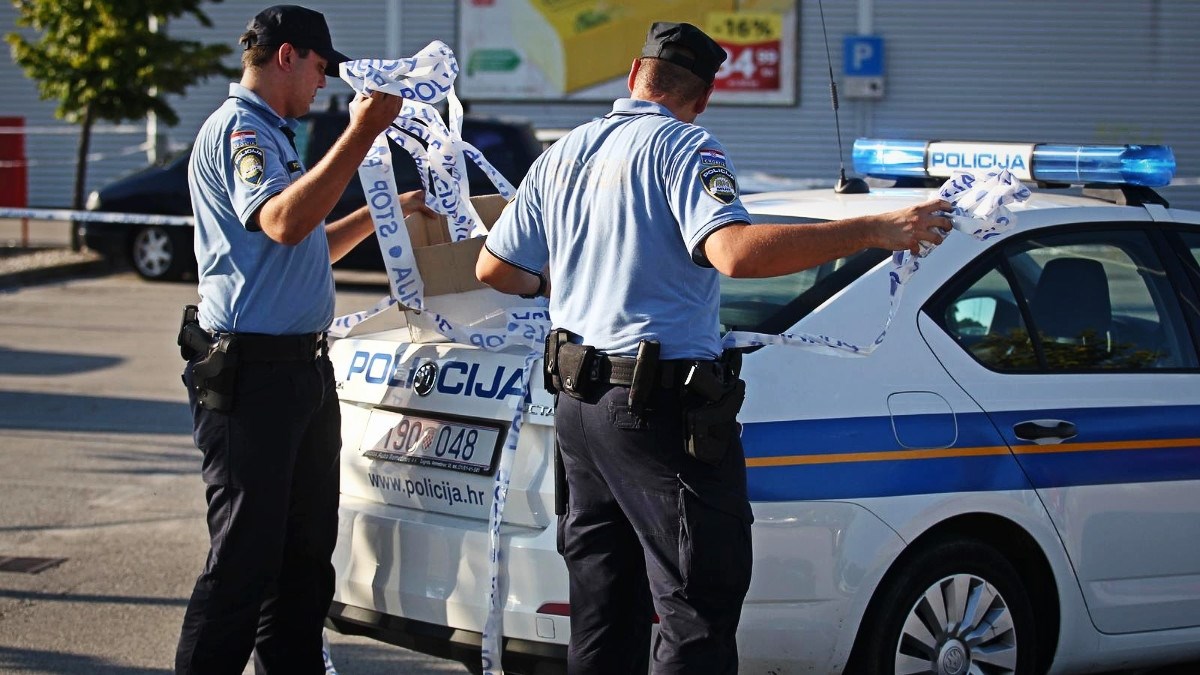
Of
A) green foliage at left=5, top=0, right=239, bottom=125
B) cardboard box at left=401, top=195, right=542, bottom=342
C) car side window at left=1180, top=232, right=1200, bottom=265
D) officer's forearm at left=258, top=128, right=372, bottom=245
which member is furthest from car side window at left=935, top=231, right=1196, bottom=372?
green foliage at left=5, top=0, right=239, bottom=125

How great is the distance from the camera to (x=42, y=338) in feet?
36.8

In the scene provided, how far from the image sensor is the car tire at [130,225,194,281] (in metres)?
14.7

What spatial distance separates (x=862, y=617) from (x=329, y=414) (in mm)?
1500

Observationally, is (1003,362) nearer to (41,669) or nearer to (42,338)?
(41,669)

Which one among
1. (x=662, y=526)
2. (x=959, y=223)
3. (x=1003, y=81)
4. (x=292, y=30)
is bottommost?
(x=662, y=526)

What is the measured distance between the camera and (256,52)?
12.5ft

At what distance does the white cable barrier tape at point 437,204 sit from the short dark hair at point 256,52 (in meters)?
0.31

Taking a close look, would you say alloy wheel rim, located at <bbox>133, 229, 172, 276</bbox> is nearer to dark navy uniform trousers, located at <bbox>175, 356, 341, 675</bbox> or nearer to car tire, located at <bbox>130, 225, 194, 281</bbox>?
car tire, located at <bbox>130, 225, 194, 281</bbox>

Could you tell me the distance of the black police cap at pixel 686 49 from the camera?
3.23 m

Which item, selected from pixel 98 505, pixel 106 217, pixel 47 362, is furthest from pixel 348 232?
pixel 106 217

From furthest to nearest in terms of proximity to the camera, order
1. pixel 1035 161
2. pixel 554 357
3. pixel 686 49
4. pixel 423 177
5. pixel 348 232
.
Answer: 1. pixel 1035 161
2. pixel 423 177
3. pixel 348 232
4. pixel 554 357
5. pixel 686 49

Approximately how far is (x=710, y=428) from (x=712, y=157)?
582 mm

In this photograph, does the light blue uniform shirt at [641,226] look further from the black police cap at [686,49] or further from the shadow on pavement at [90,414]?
the shadow on pavement at [90,414]

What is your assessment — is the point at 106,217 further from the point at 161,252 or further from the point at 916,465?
the point at 916,465
